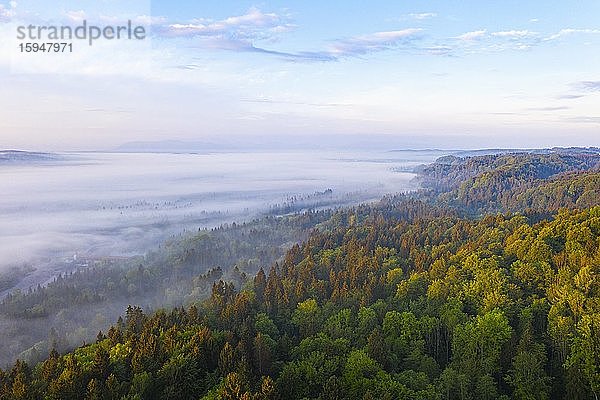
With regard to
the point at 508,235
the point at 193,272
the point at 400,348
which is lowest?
the point at 193,272

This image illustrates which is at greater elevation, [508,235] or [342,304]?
[508,235]

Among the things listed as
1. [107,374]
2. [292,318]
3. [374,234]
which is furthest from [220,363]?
[374,234]

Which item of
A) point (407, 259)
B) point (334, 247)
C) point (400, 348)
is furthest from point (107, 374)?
point (334, 247)

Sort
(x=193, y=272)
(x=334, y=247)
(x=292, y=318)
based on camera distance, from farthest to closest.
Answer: (x=193, y=272), (x=334, y=247), (x=292, y=318)

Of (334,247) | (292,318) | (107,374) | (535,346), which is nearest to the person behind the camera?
(107,374)

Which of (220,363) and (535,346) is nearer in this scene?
(220,363)

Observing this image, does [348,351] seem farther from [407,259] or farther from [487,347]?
[407,259]
